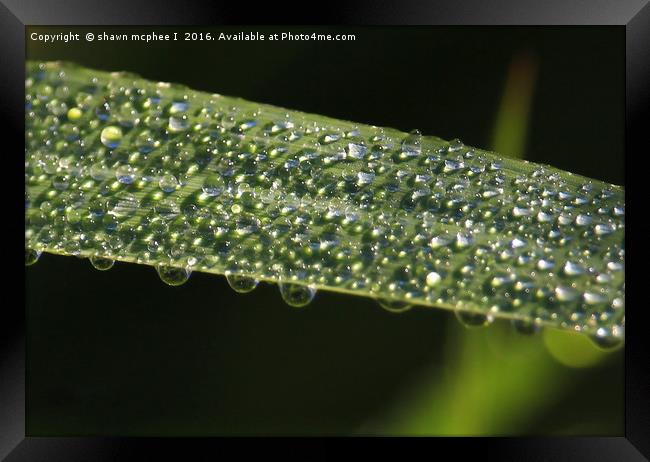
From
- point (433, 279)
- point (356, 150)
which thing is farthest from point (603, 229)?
point (356, 150)

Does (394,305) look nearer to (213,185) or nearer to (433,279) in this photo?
(433,279)

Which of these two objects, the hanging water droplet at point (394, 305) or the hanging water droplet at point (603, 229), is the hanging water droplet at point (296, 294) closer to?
the hanging water droplet at point (394, 305)

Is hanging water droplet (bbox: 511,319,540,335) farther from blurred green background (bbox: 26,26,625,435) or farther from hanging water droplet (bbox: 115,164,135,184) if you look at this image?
hanging water droplet (bbox: 115,164,135,184)

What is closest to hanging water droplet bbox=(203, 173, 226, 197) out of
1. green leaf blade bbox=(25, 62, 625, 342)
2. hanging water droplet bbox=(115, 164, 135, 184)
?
green leaf blade bbox=(25, 62, 625, 342)

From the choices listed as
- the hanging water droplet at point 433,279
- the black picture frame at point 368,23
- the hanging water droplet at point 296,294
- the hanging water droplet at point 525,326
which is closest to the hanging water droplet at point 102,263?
the black picture frame at point 368,23
